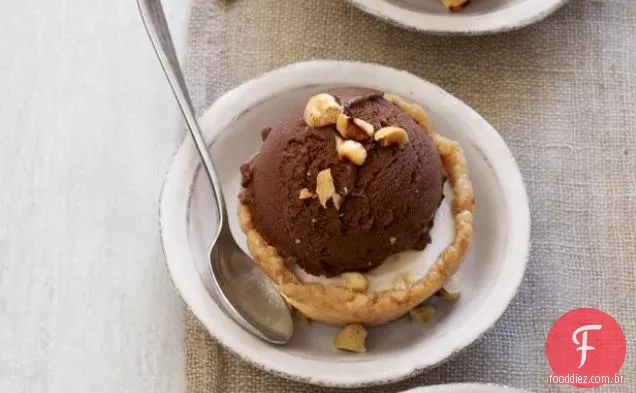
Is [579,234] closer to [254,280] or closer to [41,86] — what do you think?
[254,280]

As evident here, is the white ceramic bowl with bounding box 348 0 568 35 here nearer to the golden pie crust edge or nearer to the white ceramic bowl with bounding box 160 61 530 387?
the white ceramic bowl with bounding box 160 61 530 387

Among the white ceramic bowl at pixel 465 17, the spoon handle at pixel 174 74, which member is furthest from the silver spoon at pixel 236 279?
the white ceramic bowl at pixel 465 17

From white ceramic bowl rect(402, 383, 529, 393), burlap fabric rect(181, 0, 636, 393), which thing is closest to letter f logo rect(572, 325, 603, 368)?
burlap fabric rect(181, 0, 636, 393)

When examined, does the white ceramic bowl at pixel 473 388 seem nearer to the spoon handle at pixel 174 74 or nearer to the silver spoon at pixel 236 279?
the silver spoon at pixel 236 279

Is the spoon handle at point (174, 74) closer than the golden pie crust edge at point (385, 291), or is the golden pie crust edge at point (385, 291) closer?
the golden pie crust edge at point (385, 291)

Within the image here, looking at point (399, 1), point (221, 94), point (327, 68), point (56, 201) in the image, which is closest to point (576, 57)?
point (399, 1)

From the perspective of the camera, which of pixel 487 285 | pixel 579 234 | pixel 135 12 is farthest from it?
pixel 135 12
